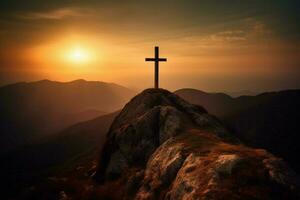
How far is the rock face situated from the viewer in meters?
20.2

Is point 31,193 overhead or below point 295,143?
overhead

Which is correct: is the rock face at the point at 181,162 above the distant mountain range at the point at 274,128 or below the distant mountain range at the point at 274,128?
above

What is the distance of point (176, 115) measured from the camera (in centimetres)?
4175

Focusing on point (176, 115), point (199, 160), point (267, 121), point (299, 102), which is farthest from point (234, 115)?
point (199, 160)

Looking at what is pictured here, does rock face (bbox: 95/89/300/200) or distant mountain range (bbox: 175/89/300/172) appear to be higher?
rock face (bbox: 95/89/300/200)

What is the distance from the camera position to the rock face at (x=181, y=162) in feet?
66.1

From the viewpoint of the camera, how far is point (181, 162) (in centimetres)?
2786

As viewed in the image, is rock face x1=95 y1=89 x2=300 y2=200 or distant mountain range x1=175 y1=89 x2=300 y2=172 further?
distant mountain range x1=175 y1=89 x2=300 y2=172

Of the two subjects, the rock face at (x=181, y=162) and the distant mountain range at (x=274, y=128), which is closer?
the rock face at (x=181, y=162)

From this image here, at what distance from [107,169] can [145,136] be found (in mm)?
8346

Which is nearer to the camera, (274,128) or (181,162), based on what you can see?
(181,162)

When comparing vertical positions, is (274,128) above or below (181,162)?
below

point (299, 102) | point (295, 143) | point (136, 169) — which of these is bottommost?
point (295, 143)

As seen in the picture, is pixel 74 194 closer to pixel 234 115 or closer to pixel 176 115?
pixel 176 115
